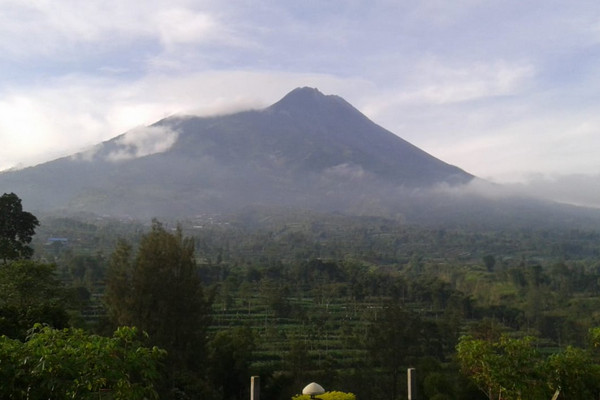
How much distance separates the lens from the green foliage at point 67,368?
10.2 ft

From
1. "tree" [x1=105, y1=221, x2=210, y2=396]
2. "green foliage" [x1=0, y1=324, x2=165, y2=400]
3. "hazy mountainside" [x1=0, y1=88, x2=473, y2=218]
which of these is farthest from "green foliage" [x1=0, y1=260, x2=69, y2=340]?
"hazy mountainside" [x1=0, y1=88, x2=473, y2=218]

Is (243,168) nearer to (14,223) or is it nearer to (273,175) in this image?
(273,175)

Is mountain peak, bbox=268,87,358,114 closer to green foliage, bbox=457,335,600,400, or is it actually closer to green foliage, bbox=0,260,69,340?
green foliage, bbox=0,260,69,340

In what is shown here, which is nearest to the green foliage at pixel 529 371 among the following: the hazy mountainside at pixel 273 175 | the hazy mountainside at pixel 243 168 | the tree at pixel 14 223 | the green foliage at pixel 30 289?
the green foliage at pixel 30 289

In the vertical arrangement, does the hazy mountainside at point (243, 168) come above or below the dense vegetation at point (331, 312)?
above

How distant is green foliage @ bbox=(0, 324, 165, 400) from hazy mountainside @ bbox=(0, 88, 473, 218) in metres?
88.1

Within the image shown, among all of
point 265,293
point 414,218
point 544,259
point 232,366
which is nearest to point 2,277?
point 232,366

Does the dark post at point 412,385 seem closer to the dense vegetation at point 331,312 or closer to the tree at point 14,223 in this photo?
the dense vegetation at point 331,312

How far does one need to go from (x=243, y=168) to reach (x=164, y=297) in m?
106

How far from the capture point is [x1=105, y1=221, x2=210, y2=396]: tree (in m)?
11.9

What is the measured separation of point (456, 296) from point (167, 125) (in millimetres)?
111394

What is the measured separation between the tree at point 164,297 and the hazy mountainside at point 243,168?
7873 centimetres

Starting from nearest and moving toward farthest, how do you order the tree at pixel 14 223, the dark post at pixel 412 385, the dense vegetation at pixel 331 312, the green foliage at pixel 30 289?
the dark post at pixel 412 385, the green foliage at pixel 30 289, the dense vegetation at pixel 331 312, the tree at pixel 14 223

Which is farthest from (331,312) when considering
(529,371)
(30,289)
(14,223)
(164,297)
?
(529,371)
